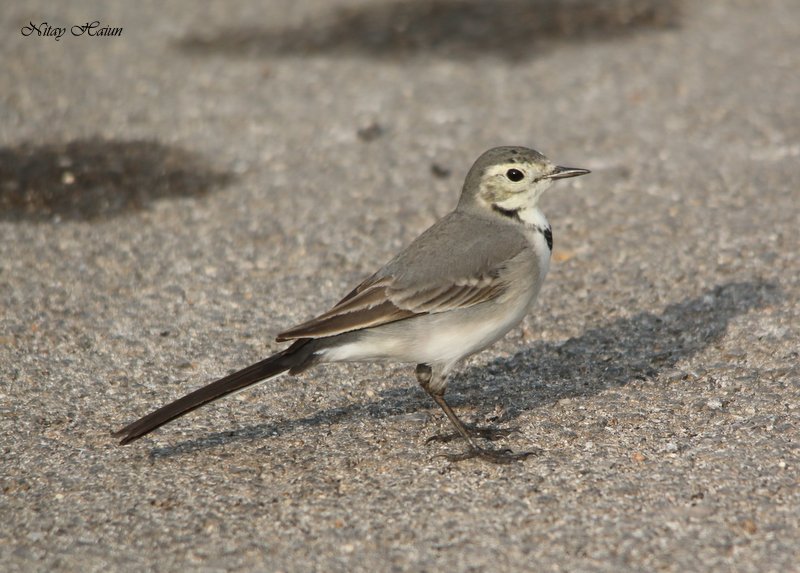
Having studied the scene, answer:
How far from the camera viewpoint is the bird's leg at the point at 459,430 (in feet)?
19.0

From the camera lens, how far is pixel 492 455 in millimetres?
5785

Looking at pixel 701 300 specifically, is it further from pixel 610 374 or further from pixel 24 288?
pixel 24 288

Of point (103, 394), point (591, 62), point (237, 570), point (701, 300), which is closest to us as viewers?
point (237, 570)

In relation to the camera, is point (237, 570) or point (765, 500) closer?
point (237, 570)

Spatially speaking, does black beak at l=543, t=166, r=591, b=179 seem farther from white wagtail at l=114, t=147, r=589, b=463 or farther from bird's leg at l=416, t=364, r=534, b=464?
bird's leg at l=416, t=364, r=534, b=464

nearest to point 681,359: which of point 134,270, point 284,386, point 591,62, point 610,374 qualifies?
point 610,374

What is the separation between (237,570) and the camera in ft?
15.7

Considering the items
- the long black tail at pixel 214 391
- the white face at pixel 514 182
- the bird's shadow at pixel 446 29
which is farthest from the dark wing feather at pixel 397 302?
the bird's shadow at pixel 446 29

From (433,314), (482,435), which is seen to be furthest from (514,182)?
(482,435)

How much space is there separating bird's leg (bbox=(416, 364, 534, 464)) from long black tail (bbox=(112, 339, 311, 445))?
29.4 inches

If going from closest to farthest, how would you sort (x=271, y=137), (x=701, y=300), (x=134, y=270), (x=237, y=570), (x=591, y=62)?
(x=237, y=570) < (x=701, y=300) < (x=134, y=270) < (x=271, y=137) < (x=591, y=62)

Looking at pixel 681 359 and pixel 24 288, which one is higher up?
pixel 24 288

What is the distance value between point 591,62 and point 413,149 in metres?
2.74

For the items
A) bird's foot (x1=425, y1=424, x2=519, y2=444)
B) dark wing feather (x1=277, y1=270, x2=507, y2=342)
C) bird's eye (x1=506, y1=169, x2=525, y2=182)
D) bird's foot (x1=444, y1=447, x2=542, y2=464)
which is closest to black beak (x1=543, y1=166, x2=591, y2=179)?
bird's eye (x1=506, y1=169, x2=525, y2=182)
